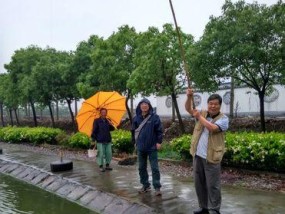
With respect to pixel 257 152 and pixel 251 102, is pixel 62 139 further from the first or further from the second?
pixel 257 152

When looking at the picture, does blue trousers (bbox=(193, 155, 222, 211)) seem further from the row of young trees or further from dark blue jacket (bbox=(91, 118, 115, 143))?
Answer: the row of young trees

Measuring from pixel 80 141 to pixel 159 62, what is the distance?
481 cm

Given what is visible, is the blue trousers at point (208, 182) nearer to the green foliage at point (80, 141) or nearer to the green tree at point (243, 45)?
the green tree at point (243, 45)

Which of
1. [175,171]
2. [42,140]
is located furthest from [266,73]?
[42,140]

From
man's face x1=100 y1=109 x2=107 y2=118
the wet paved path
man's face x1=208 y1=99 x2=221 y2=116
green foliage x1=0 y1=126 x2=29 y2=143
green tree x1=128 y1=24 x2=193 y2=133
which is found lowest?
the wet paved path

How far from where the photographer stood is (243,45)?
530 inches

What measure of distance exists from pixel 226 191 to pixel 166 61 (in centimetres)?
900

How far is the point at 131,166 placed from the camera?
12.4 m

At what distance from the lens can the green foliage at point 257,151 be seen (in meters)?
9.33

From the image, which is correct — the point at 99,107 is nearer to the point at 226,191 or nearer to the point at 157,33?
the point at 226,191

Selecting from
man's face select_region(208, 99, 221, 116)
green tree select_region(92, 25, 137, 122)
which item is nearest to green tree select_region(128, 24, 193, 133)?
green tree select_region(92, 25, 137, 122)

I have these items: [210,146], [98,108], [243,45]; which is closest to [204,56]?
[243,45]

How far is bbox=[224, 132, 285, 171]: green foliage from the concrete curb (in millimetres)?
3602

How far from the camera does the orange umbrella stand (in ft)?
37.8
